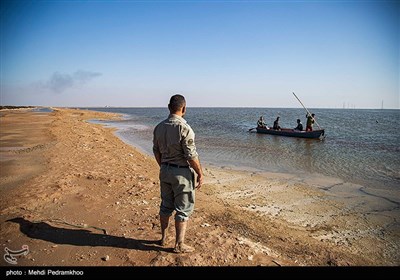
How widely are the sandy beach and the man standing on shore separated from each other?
0.67 m

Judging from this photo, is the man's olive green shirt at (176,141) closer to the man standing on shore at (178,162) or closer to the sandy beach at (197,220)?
the man standing on shore at (178,162)

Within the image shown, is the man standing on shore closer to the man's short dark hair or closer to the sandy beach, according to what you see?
the man's short dark hair

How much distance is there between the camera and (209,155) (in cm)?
1447

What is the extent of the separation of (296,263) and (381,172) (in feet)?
33.0

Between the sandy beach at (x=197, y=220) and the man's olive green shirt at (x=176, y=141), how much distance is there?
1.43 meters

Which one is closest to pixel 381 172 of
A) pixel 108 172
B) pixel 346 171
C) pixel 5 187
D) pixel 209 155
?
pixel 346 171

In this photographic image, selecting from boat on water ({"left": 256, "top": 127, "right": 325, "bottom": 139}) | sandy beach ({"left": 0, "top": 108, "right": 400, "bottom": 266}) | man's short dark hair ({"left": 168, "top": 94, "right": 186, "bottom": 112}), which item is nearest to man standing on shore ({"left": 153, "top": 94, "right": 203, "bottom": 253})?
man's short dark hair ({"left": 168, "top": 94, "right": 186, "bottom": 112})

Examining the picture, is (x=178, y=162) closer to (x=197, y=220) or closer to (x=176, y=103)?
(x=176, y=103)

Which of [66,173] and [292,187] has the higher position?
[66,173]

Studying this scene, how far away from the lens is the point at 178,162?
11.4ft

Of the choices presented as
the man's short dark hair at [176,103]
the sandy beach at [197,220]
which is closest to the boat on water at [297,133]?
the sandy beach at [197,220]

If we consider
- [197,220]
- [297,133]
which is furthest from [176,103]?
[297,133]
